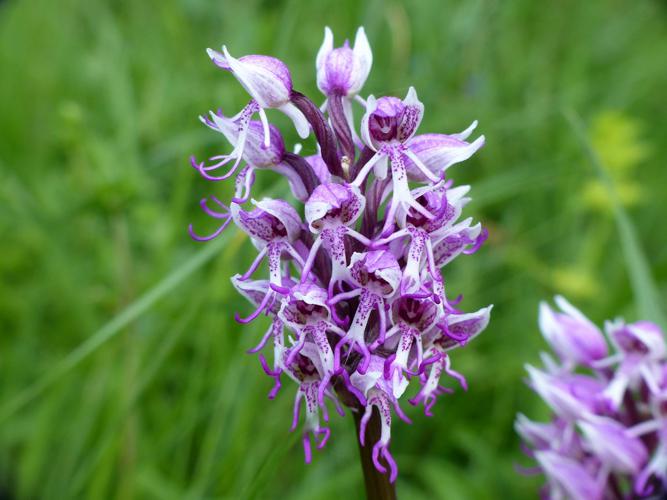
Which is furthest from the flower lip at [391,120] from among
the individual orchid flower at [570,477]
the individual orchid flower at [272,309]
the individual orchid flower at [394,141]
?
the individual orchid flower at [570,477]

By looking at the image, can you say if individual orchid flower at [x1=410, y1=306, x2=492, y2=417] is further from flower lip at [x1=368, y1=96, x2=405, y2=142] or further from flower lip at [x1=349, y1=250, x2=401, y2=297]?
flower lip at [x1=368, y1=96, x2=405, y2=142]

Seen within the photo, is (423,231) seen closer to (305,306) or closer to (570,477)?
(305,306)

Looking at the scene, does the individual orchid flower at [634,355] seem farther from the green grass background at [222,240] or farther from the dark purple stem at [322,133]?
the dark purple stem at [322,133]

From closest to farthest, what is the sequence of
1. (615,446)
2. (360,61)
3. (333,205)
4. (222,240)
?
(333,205) → (360,61) → (615,446) → (222,240)

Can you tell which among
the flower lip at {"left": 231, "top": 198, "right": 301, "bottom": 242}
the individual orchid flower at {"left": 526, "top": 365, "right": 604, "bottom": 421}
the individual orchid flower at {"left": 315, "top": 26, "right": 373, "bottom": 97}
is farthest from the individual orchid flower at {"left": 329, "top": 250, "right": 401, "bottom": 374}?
the individual orchid flower at {"left": 526, "top": 365, "right": 604, "bottom": 421}

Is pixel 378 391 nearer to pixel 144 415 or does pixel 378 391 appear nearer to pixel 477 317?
pixel 477 317

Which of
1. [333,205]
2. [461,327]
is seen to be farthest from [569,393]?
[333,205]
